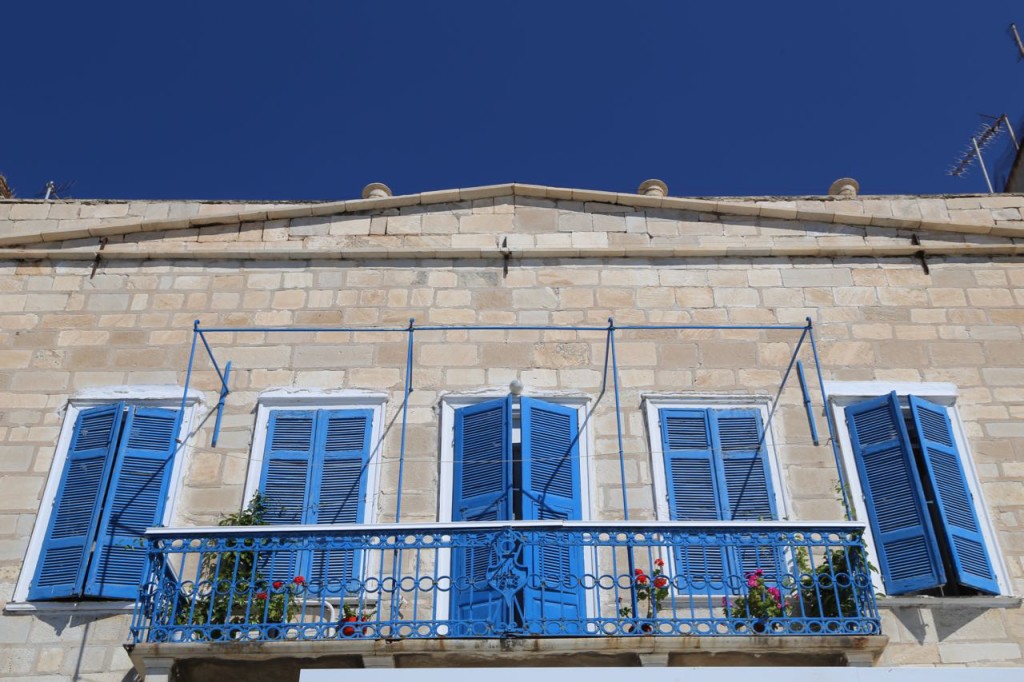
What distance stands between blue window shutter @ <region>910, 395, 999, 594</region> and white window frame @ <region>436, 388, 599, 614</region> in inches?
92.7

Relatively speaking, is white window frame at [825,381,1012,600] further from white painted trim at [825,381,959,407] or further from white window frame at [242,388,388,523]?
white window frame at [242,388,388,523]

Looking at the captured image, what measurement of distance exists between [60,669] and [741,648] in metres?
4.33

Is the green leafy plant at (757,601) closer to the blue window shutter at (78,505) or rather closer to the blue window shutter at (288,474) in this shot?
the blue window shutter at (288,474)

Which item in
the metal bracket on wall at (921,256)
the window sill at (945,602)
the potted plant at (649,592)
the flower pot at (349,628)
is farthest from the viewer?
the metal bracket on wall at (921,256)

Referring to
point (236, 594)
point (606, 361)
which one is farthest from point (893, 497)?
point (236, 594)

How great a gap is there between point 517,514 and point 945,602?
9.51 feet

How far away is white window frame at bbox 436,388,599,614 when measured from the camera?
8.73m

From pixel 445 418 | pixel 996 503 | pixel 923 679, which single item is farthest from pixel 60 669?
pixel 996 503

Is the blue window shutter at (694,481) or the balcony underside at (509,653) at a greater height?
the blue window shutter at (694,481)

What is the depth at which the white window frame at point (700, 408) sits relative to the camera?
9117 millimetres

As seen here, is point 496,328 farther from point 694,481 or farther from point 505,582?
point 505,582

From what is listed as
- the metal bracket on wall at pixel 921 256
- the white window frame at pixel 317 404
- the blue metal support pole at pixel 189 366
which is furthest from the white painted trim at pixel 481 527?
the metal bracket on wall at pixel 921 256

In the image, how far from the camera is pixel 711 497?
9133 millimetres

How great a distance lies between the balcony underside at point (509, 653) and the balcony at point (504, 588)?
0.01 m
